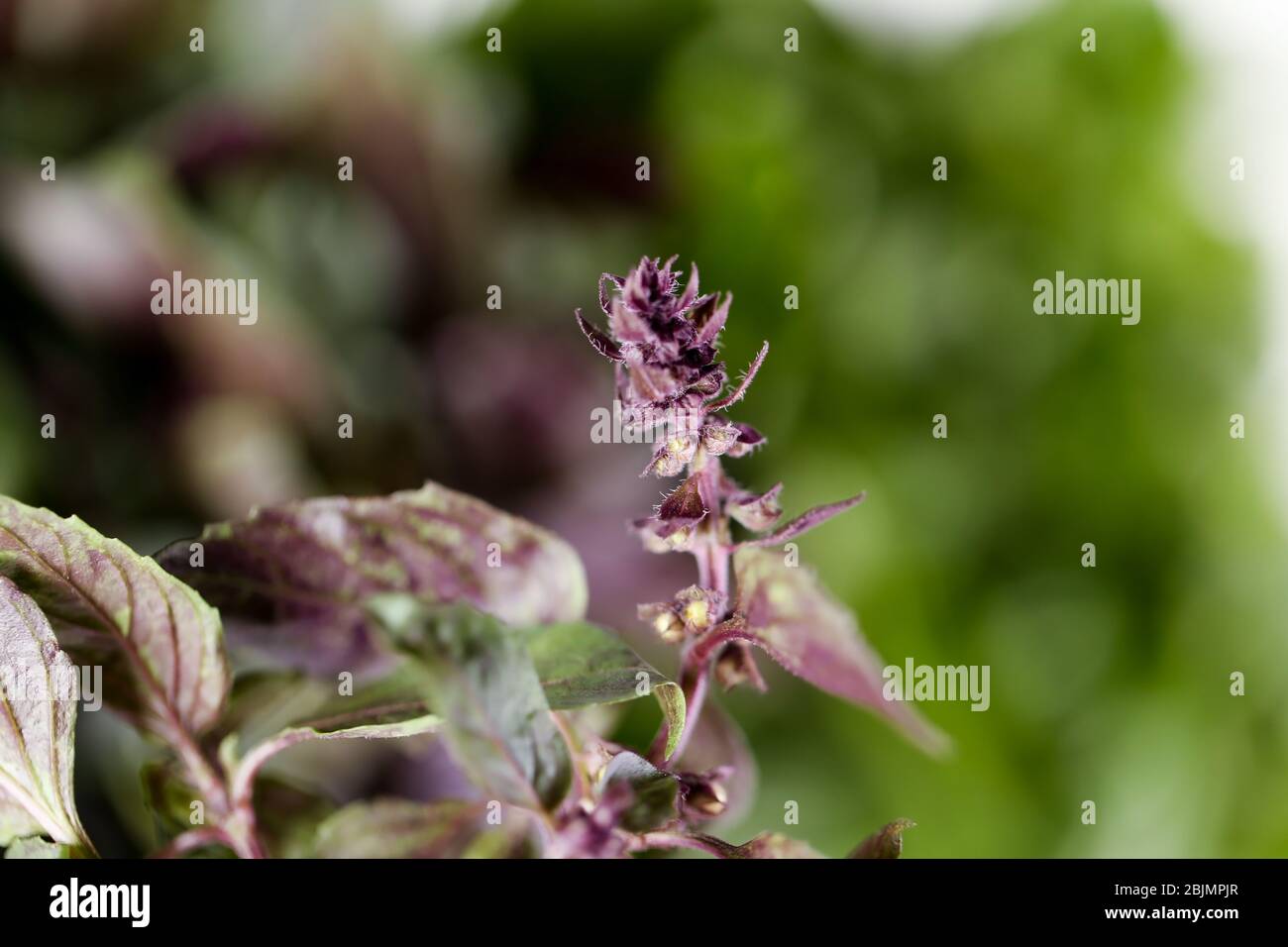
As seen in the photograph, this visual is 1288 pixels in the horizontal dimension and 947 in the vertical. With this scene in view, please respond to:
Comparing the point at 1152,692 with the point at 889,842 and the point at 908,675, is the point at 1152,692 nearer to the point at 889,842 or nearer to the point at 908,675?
the point at 908,675

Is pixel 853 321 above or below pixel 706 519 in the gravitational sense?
above

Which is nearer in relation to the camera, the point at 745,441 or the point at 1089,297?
the point at 745,441

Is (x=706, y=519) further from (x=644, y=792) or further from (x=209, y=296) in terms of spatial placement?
(x=209, y=296)

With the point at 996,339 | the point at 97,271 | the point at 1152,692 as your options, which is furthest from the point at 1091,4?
the point at 97,271

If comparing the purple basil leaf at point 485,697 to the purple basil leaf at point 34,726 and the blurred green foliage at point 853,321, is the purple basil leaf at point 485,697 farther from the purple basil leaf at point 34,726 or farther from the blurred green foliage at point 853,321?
the blurred green foliage at point 853,321

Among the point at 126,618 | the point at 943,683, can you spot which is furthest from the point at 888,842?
the point at 943,683

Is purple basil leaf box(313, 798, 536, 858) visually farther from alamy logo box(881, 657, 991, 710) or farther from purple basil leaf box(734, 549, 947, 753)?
alamy logo box(881, 657, 991, 710)
